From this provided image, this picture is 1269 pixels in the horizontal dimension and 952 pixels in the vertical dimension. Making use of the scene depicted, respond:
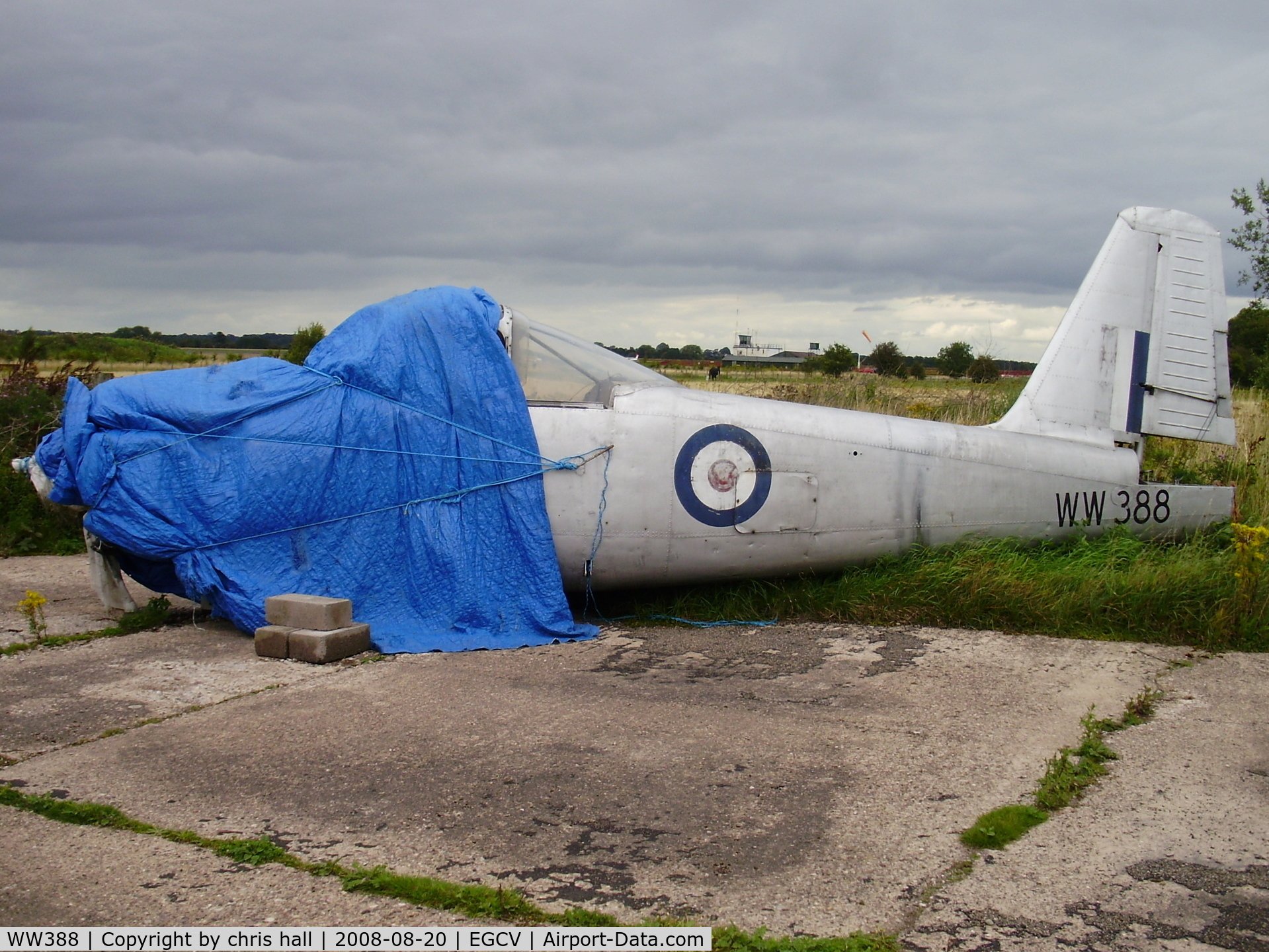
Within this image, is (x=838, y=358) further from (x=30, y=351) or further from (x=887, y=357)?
(x=30, y=351)

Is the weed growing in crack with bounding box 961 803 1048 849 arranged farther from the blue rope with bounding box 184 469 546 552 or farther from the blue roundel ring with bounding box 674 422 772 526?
the blue rope with bounding box 184 469 546 552

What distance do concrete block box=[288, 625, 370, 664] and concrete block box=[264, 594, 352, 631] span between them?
0.05 m

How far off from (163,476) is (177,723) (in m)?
2.21

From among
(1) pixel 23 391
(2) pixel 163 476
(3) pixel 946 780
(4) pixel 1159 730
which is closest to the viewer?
(3) pixel 946 780

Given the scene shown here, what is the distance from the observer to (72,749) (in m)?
4.10

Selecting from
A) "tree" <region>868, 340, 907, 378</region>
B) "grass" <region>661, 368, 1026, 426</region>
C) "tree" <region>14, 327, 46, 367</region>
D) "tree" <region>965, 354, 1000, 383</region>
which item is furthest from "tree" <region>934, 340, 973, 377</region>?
"tree" <region>14, 327, 46, 367</region>

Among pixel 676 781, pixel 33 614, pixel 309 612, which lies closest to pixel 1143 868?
pixel 676 781

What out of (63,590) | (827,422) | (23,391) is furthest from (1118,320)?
(23,391)

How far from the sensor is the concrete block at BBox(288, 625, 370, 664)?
17.9 ft

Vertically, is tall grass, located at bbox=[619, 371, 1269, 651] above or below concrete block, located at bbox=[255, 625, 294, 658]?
above

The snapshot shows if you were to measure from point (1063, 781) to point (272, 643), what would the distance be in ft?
13.9

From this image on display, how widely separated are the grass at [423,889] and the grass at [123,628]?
2.70 meters

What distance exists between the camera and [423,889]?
285 cm

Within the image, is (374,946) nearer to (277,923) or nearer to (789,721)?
(277,923)
